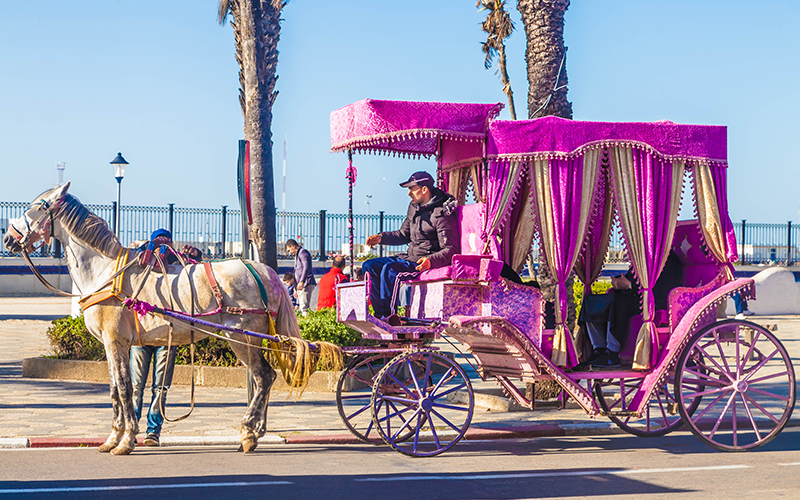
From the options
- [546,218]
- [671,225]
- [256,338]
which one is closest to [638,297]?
[671,225]

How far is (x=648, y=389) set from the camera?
820cm

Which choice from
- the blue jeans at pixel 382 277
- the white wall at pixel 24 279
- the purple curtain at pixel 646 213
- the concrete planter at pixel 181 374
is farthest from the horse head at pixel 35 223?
the white wall at pixel 24 279

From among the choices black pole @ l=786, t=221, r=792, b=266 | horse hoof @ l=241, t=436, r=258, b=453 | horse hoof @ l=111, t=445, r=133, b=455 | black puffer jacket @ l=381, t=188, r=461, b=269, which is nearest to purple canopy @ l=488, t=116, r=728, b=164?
black puffer jacket @ l=381, t=188, r=461, b=269

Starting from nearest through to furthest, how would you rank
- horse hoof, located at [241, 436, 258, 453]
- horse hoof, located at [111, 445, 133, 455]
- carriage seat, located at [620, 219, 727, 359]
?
1. horse hoof, located at [111, 445, 133, 455]
2. horse hoof, located at [241, 436, 258, 453]
3. carriage seat, located at [620, 219, 727, 359]

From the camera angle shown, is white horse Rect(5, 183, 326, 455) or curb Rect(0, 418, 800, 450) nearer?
white horse Rect(5, 183, 326, 455)

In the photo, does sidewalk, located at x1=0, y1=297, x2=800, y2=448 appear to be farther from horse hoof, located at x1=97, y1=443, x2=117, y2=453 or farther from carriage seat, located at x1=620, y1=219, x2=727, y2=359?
carriage seat, located at x1=620, y1=219, x2=727, y2=359

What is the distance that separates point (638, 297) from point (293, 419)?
415cm

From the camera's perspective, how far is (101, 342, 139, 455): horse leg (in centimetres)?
778

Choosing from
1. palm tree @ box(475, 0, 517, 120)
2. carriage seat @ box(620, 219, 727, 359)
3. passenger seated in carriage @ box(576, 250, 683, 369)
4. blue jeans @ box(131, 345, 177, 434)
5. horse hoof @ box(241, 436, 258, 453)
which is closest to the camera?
horse hoof @ box(241, 436, 258, 453)

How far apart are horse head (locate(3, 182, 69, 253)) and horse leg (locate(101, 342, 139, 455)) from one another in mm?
1234

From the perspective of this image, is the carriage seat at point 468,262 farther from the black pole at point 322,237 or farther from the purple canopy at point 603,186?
the black pole at point 322,237

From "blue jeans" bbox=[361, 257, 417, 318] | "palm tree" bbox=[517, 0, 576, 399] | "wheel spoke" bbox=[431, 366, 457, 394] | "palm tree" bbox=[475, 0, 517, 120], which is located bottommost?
"wheel spoke" bbox=[431, 366, 457, 394]

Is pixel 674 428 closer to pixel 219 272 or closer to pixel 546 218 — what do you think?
pixel 546 218

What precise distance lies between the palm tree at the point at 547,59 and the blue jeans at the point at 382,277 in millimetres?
3706
